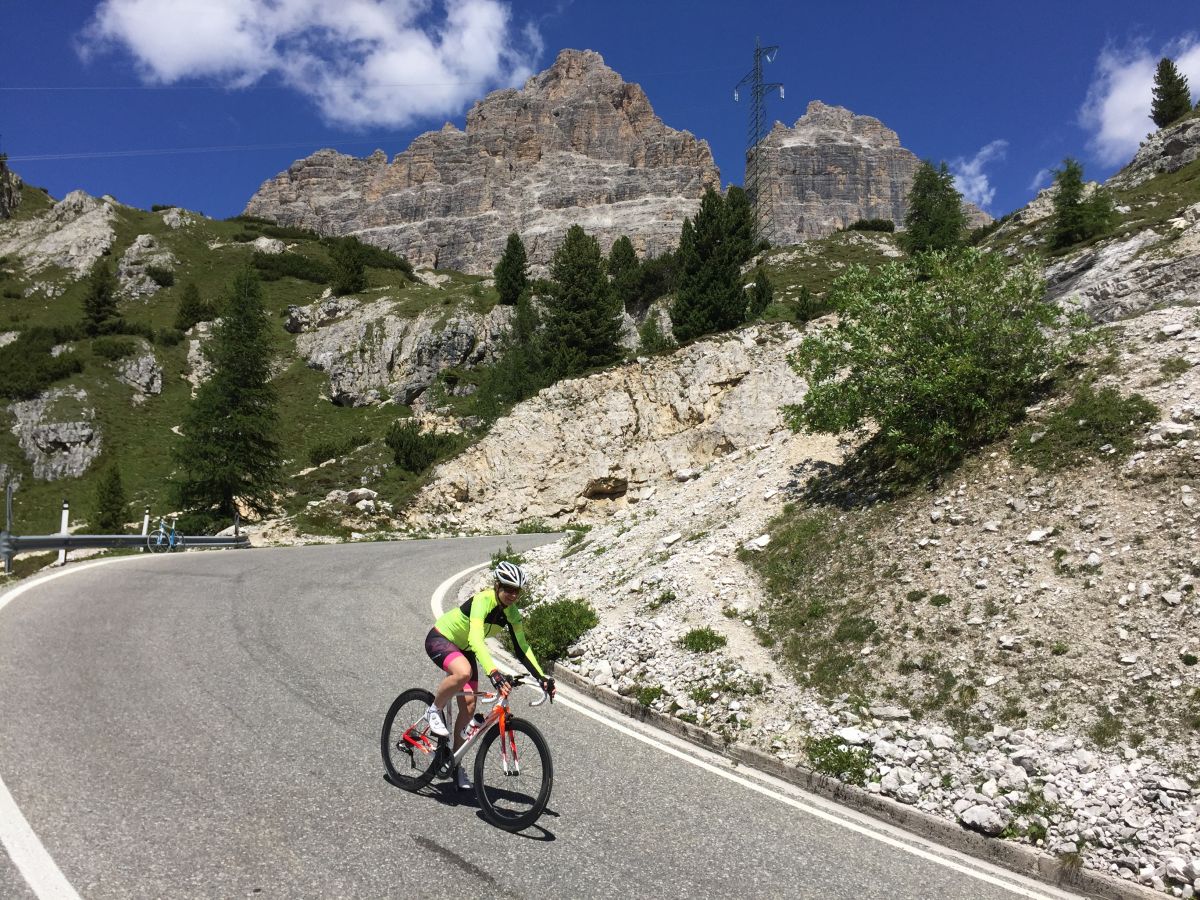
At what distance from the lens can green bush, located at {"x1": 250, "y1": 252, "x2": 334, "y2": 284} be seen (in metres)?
79.1

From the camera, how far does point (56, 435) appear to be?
47219 millimetres

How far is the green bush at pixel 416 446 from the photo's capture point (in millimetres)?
37312

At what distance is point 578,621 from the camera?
34.7 ft

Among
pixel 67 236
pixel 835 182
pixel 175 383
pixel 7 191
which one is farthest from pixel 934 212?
pixel 835 182

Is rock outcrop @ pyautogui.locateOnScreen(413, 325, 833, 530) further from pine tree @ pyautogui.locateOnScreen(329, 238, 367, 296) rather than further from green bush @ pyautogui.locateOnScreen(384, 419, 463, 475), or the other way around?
pine tree @ pyautogui.locateOnScreen(329, 238, 367, 296)

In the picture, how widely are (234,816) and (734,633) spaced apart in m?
6.69

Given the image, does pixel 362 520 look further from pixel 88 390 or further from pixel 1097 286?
pixel 88 390

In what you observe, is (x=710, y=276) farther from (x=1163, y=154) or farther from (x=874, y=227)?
(x=874, y=227)

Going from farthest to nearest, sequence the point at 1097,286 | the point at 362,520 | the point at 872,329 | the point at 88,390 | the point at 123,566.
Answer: the point at 88,390 → the point at 362,520 → the point at 1097,286 → the point at 123,566 → the point at 872,329

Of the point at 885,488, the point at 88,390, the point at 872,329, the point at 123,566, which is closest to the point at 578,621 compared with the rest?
the point at 885,488

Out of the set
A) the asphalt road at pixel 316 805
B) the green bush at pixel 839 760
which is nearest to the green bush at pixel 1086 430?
the green bush at pixel 839 760

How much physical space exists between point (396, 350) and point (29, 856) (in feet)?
188

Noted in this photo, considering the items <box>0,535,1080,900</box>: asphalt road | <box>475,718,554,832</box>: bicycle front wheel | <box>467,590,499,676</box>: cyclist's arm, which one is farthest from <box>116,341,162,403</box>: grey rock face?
<box>475,718,554,832</box>: bicycle front wheel

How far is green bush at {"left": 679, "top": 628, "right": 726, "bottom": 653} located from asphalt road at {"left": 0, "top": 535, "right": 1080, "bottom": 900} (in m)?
2.07
